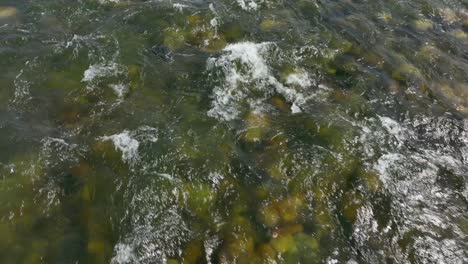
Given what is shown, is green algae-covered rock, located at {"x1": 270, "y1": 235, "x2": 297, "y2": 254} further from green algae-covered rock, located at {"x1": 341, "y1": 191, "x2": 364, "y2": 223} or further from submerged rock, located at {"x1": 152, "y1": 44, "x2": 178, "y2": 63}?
submerged rock, located at {"x1": 152, "y1": 44, "x2": 178, "y2": 63}

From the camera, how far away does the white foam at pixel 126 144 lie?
8.11 metres

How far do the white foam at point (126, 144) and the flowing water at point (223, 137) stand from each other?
3 centimetres

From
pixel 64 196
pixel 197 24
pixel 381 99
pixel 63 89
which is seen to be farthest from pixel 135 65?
pixel 381 99

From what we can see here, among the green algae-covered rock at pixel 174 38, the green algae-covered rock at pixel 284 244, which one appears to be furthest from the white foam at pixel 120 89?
the green algae-covered rock at pixel 284 244

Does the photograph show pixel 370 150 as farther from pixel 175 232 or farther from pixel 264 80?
pixel 175 232

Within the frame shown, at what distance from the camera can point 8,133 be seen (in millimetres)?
8258

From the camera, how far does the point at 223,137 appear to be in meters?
8.74

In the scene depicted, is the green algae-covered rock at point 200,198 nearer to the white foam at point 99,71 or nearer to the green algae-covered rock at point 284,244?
the green algae-covered rock at point 284,244

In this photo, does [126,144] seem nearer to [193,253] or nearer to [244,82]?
[193,253]

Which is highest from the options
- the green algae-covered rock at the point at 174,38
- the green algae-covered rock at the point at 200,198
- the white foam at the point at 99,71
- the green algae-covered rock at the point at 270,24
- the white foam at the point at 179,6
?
the white foam at the point at 179,6

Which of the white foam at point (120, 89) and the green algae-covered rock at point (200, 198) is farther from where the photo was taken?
the white foam at point (120, 89)

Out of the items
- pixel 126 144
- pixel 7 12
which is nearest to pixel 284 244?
pixel 126 144

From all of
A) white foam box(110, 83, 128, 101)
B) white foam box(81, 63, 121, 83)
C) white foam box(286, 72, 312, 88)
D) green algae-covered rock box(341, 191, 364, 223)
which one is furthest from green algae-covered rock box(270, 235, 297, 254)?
white foam box(81, 63, 121, 83)

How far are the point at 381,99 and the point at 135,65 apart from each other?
6285mm
